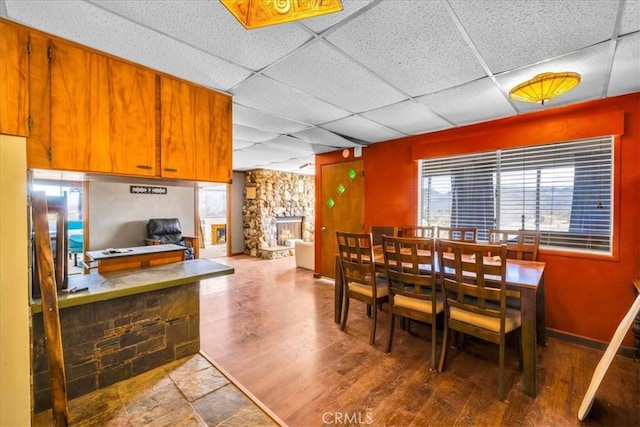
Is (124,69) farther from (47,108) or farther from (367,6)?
(367,6)

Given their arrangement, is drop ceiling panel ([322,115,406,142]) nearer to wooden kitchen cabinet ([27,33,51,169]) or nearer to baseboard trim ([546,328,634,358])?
wooden kitchen cabinet ([27,33,51,169])

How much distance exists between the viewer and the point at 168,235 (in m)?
5.64

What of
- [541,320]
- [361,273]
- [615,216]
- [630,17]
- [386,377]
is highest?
[630,17]

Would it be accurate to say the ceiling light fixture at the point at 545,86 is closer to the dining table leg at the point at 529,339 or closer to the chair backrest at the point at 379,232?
the dining table leg at the point at 529,339

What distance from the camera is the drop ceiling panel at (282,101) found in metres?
2.31

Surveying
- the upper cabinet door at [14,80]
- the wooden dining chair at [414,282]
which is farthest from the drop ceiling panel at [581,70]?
the upper cabinet door at [14,80]

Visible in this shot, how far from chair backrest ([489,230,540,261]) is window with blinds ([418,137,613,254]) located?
15 cm

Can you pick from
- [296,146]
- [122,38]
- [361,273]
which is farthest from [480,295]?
[296,146]

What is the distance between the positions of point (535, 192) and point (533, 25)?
6.73ft

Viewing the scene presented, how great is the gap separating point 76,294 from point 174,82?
1.61 meters

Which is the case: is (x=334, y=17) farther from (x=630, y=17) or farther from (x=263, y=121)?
(x=263, y=121)

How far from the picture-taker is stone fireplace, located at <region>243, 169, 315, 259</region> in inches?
285

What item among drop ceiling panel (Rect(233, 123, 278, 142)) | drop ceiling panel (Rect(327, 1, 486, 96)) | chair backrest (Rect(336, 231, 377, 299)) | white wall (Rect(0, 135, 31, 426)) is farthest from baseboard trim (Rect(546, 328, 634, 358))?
white wall (Rect(0, 135, 31, 426))

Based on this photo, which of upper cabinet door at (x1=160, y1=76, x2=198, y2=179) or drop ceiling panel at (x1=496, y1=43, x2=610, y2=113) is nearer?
drop ceiling panel at (x1=496, y1=43, x2=610, y2=113)
